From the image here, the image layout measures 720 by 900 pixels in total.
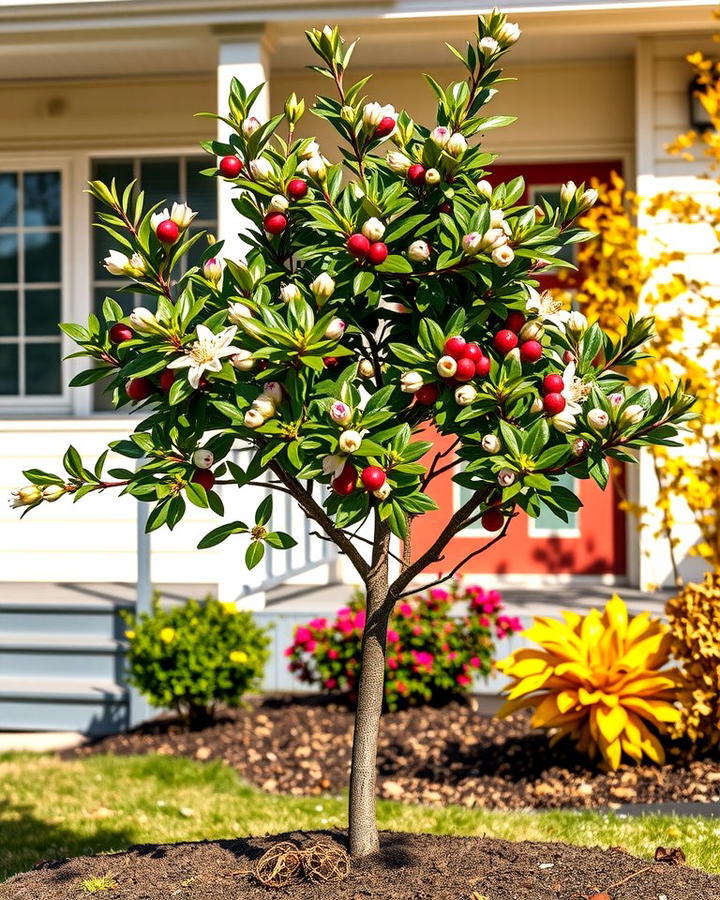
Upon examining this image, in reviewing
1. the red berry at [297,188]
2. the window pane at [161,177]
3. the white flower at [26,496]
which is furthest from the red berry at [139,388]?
the window pane at [161,177]

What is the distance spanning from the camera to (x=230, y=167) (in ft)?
8.46

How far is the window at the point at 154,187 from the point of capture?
27.7 ft

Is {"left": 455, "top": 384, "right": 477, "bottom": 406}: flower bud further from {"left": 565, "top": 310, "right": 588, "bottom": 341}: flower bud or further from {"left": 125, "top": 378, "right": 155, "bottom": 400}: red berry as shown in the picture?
{"left": 125, "top": 378, "right": 155, "bottom": 400}: red berry

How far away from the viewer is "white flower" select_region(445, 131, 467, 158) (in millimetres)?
2531

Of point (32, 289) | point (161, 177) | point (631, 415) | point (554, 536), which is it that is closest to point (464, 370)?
point (631, 415)

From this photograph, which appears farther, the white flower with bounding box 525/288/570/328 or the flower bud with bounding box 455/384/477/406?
the white flower with bounding box 525/288/570/328

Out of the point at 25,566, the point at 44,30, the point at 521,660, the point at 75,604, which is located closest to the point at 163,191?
the point at 44,30

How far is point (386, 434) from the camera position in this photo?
233cm

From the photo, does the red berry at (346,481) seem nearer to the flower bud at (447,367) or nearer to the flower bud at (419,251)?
the flower bud at (447,367)

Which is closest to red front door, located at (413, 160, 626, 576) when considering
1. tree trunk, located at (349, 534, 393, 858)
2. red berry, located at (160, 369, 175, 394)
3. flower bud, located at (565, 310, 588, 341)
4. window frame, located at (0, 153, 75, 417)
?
window frame, located at (0, 153, 75, 417)

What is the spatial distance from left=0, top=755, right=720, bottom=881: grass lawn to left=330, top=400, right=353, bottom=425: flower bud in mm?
2051

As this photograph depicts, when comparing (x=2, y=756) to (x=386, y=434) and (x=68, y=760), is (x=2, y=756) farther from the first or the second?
(x=386, y=434)

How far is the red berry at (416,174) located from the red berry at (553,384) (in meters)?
0.52

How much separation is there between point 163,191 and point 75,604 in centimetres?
338
